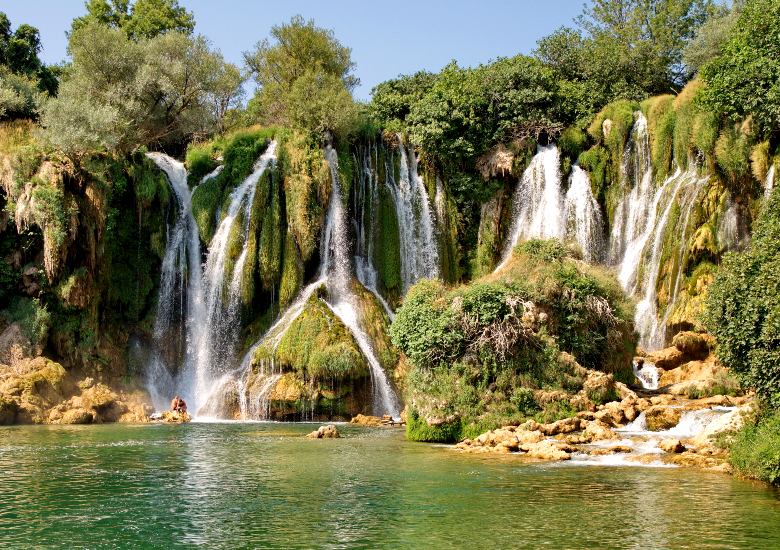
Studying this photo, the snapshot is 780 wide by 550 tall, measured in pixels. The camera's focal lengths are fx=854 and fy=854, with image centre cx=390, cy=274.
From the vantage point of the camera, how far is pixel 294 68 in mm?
50562

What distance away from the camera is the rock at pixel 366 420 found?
103 ft

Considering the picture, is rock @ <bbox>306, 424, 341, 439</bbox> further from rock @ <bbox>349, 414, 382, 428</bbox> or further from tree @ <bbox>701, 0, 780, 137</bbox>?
tree @ <bbox>701, 0, 780, 137</bbox>

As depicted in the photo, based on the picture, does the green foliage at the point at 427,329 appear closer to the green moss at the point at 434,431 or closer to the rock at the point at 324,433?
the green moss at the point at 434,431

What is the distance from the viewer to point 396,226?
4253 cm

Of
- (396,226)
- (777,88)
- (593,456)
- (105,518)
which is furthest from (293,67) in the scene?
(105,518)

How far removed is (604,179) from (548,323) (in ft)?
57.2

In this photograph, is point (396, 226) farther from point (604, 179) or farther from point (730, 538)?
point (730, 538)

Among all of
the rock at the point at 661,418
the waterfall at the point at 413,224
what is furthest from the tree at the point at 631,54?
the rock at the point at 661,418

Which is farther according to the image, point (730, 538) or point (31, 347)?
point (31, 347)

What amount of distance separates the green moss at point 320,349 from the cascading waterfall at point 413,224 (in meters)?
6.47

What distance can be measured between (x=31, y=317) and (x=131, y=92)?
13893 mm

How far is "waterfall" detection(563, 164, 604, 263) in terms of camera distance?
4016cm

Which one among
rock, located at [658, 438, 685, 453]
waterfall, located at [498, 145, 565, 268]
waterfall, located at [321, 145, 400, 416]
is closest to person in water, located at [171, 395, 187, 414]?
waterfall, located at [321, 145, 400, 416]

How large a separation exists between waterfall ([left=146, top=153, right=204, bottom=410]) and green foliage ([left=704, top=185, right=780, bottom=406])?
2390 cm
